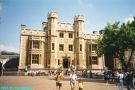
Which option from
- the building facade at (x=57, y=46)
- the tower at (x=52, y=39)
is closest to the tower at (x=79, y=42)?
the building facade at (x=57, y=46)

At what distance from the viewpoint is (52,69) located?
5206 cm

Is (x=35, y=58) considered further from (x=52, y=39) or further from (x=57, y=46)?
(x=57, y=46)

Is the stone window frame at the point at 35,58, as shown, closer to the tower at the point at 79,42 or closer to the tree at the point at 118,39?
the tower at the point at 79,42

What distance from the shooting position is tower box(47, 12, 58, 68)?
52812 mm

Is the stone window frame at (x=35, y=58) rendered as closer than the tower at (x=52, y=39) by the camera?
Yes

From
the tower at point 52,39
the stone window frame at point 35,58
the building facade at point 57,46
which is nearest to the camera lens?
the stone window frame at point 35,58

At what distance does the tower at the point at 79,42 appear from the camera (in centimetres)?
5550

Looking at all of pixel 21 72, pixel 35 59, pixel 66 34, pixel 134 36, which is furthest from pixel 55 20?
pixel 134 36

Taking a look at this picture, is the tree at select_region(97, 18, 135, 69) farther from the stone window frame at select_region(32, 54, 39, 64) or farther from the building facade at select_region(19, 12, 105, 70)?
the stone window frame at select_region(32, 54, 39, 64)

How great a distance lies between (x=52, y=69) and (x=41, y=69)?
2302mm

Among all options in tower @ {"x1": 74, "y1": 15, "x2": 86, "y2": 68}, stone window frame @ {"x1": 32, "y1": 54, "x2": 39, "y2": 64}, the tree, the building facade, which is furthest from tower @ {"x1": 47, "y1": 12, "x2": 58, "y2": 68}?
the tree

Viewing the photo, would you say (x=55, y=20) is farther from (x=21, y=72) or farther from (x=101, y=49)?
(x=101, y=49)

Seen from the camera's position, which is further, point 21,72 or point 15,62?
point 15,62

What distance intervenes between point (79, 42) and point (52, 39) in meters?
6.34
